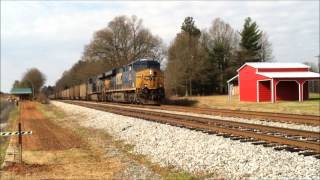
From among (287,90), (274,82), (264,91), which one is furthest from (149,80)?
(287,90)

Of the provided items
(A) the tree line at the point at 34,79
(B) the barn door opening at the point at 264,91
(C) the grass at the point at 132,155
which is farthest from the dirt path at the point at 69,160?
(A) the tree line at the point at 34,79

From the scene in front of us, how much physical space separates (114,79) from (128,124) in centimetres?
2673

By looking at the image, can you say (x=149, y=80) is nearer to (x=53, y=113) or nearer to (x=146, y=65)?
(x=146, y=65)

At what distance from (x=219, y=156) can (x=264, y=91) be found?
3339 cm

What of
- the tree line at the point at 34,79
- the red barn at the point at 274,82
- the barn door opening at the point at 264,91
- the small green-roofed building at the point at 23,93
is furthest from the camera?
the tree line at the point at 34,79

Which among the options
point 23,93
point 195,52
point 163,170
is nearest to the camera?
point 163,170

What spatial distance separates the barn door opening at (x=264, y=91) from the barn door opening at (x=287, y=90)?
2.66 feet

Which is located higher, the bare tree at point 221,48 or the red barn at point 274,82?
the bare tree at point 221,48

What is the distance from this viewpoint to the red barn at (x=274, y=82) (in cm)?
4168

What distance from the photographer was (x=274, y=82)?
135 ft

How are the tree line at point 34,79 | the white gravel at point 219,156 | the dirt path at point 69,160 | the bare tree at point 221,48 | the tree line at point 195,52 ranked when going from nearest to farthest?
the white gravel at point 219,156
the dirt path at point 69,160
the tree line at point 195,52
the bare tree at point 221,48
the tree line at point 34,79

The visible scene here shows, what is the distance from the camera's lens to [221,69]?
7762 cm

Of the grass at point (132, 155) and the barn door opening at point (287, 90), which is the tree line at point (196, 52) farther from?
the grass at point (132, 155)

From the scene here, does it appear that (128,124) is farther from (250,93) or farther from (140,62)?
(250,93)
